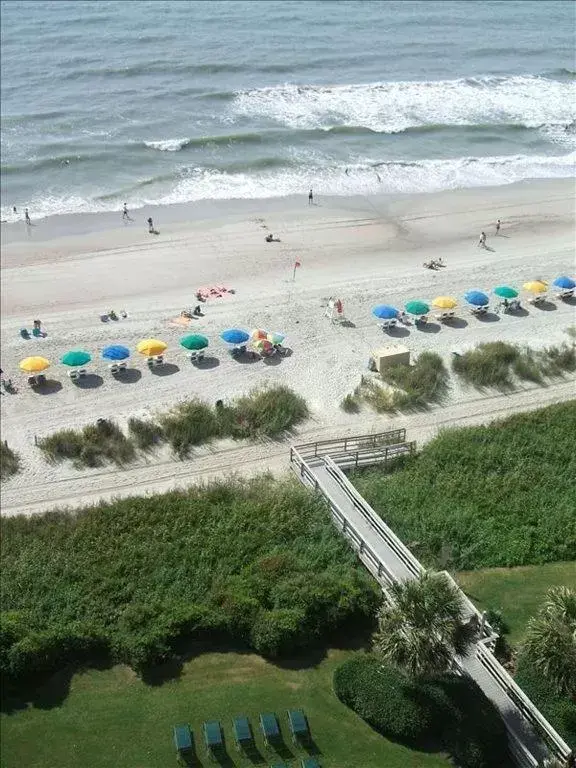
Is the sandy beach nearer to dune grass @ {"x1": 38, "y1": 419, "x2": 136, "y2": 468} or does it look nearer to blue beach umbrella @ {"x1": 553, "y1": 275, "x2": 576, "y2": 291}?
dune grass @ {"x1": 38, "y1": 419, "x2": 136, "y2": 468}

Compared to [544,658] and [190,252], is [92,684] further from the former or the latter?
[190,252]

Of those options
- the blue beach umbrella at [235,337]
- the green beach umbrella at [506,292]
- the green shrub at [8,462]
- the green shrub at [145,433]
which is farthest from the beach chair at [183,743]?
the green beach umbrella at [506,292]

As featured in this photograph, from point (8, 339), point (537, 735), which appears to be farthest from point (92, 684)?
point (8, 339)

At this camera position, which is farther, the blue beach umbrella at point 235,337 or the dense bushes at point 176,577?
the blue beach umbrella at point 235,337

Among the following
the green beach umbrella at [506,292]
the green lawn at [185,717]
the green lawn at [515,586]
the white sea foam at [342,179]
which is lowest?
the green lawn at [185,717]

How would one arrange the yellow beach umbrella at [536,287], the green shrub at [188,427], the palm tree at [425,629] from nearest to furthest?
the palm tree at [425,629], the green shrub at [188,427], the yellow beach umbrella at [536,287]

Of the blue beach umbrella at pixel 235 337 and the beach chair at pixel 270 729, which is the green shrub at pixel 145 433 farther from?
Result: the beach chair at pixel 270 729
